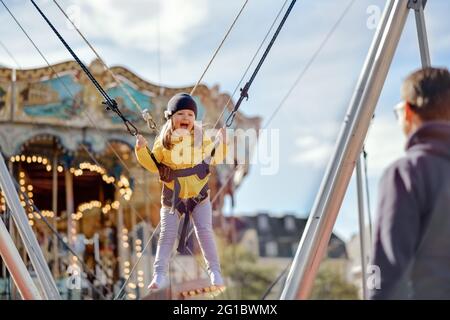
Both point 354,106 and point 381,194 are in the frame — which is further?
point 354,106

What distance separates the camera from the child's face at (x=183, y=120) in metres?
2.64

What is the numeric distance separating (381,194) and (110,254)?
5844 mm

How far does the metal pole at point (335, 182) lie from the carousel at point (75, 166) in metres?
3.20

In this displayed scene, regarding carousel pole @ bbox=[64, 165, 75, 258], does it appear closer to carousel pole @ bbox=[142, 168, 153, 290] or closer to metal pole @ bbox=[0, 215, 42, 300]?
carousel pole @ bbox=[142, 168, 153, 290]

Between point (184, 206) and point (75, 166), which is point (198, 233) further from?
point (75, 166)

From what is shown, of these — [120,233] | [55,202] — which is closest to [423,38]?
[55,202]

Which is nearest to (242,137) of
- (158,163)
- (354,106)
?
(158,163)

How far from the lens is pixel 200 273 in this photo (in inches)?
234

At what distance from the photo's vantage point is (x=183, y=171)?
2672 millimetres

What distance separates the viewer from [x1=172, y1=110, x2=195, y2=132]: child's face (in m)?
2.64

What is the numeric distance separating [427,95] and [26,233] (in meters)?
1.37

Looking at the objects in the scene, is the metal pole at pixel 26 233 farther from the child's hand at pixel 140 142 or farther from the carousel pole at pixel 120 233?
the carousel pole at pixel 120 233


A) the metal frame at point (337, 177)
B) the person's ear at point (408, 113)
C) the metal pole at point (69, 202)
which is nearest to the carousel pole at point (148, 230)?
the metal pole at point (69, 202)

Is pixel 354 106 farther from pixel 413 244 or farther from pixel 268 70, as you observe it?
pixel 268 70
